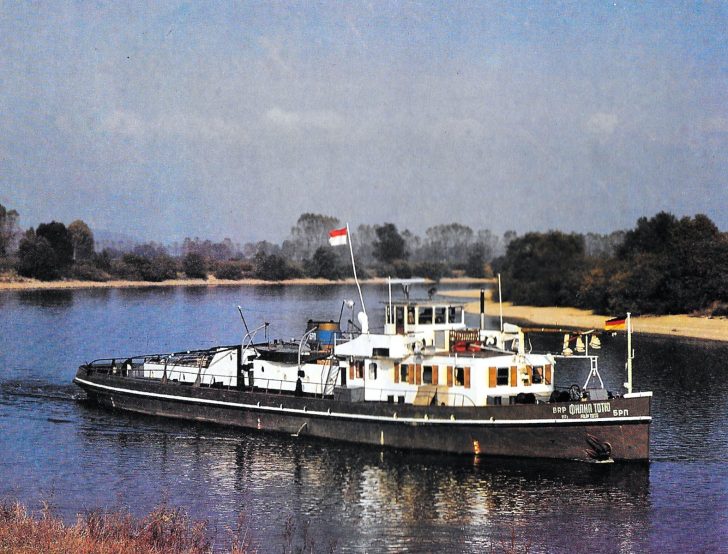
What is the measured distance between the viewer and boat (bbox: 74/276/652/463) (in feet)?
115

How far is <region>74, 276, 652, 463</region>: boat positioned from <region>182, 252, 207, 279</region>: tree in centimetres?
15245

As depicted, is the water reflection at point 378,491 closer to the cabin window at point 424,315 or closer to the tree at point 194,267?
the cabin window at point 424,315

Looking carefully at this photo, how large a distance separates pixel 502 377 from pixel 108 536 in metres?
19.0

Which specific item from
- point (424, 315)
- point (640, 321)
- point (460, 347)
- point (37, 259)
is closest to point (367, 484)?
point (460, 347)

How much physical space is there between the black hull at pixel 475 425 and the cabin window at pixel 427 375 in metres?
1.59

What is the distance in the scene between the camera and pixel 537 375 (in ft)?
124

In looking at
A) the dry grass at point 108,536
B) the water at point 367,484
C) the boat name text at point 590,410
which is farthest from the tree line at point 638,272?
the dry grass at point 108,536

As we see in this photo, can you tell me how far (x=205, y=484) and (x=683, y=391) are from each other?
31.7m

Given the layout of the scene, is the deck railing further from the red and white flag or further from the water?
the red and white flag

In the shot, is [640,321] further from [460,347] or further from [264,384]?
[460,347]

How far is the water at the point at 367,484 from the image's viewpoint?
2805 cm

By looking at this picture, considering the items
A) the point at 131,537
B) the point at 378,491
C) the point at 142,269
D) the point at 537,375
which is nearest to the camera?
the point at 131,537

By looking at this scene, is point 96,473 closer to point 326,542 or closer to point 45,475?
point 45,475

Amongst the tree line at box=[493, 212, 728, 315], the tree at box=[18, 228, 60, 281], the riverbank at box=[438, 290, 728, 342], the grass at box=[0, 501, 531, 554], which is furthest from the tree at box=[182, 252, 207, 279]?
the grass at box=[0, 501, 531, 554]
